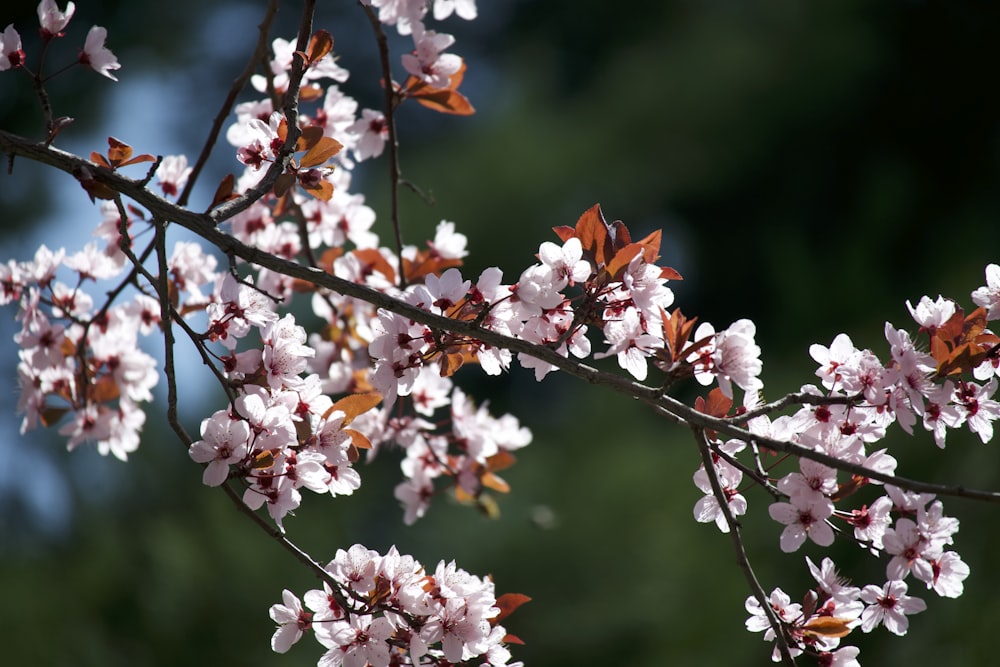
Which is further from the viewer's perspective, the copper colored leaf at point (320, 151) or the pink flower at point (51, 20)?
the pink flower at point (51, 20)

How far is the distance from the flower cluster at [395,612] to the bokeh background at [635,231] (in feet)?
1.52

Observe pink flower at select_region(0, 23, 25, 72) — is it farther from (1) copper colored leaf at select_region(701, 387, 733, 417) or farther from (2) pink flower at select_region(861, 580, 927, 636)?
(2) pink flower at select_region(861, 580, 927, 636)

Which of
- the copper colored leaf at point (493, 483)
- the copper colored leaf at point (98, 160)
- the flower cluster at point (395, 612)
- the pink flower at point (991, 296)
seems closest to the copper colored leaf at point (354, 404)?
the flower cluster at point (395, 612)

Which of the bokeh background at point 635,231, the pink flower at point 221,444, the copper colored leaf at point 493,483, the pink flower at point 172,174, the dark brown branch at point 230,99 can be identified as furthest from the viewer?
the bokeh background at point 635,231

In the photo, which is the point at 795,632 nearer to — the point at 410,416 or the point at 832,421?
the point at 832,421

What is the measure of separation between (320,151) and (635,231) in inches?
138

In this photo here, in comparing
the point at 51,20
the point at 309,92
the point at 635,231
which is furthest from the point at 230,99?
the point at 635,231

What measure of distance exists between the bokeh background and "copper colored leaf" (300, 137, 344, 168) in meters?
0.68

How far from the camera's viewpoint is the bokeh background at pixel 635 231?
107 inches

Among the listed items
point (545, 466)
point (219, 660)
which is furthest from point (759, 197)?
Answer: point (219, 660)

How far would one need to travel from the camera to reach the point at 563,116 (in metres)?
4.58

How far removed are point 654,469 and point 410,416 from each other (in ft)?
5.33

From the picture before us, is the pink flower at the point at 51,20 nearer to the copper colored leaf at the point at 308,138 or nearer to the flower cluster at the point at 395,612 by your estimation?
the copper colored leaf at the point at 308,138

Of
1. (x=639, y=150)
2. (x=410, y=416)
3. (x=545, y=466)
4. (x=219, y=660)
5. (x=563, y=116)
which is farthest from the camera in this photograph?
(x=563, y=116)
